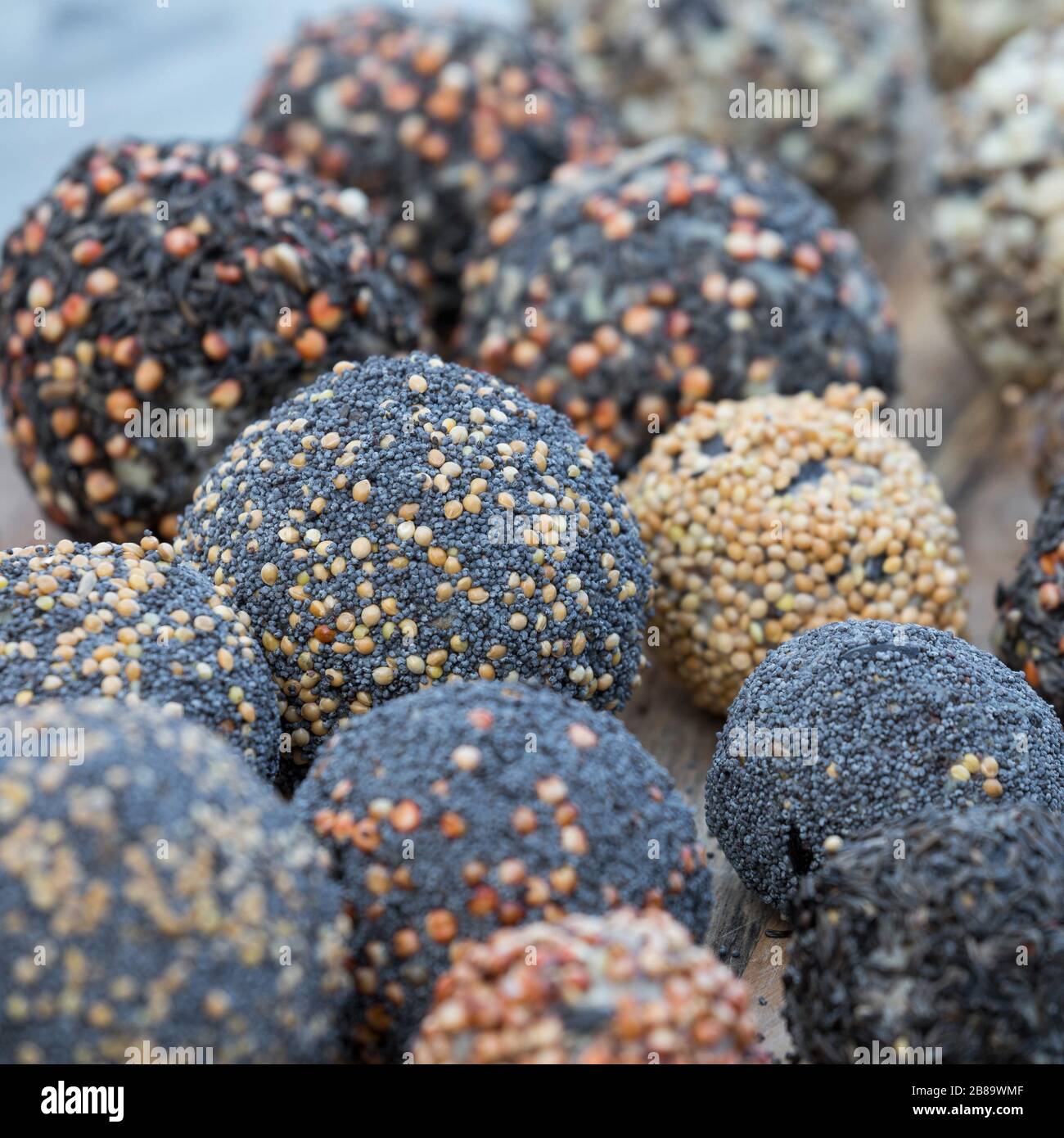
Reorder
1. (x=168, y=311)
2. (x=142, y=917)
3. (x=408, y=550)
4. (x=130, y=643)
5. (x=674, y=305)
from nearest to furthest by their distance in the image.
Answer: (x=142, y=917) < (x=130, y=643) < (x=408, y=550) < (x=168, y=311) < (x=674, y=305)

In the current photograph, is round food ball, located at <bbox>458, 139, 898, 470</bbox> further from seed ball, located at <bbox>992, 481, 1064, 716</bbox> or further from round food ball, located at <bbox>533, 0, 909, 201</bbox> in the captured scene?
round food ball, located at <bbox>533, 0, 909, 201</bbox>

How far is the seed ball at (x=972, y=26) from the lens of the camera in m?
2.62

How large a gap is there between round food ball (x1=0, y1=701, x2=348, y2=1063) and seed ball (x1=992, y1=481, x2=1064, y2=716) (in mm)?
893

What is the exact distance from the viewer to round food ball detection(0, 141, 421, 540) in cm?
167

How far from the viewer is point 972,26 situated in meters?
2.67

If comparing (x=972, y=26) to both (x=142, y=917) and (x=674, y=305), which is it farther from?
(x=142, y=917)

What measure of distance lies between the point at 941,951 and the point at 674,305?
96 centimetres

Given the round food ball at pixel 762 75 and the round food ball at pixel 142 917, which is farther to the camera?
the round food ball at pixel 762 75

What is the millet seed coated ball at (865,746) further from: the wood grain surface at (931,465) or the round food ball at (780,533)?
the round food ball at (780,533)

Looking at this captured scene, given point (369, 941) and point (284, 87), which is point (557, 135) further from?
point (369, 941)

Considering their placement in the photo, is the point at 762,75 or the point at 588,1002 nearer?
the point at 588,1002

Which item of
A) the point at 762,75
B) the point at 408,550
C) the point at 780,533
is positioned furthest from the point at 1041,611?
the point at 762,75

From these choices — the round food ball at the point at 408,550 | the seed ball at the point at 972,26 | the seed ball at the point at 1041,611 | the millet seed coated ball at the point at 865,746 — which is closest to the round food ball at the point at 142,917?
the round food ball at the point at 408,550

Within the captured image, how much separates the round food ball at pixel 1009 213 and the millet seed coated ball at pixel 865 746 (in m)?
0.90
